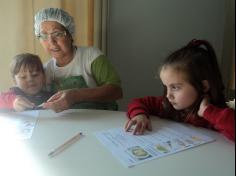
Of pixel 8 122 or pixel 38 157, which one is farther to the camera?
pixel 8 122

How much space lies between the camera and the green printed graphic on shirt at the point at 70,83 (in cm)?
117

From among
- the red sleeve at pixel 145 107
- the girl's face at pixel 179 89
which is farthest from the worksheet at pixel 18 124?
the girl's face at pixel 179 89

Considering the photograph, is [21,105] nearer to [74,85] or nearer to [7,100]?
[7,100]

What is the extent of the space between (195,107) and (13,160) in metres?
0.50

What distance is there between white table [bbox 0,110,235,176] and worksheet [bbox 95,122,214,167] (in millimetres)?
17

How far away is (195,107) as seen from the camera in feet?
2.67

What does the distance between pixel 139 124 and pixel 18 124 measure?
360 millimetres

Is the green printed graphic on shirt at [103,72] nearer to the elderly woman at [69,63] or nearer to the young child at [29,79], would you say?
the elderly woman at [69,63]

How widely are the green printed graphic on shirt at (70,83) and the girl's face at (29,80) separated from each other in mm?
74

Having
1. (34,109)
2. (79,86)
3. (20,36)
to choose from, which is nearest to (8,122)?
(34,109)

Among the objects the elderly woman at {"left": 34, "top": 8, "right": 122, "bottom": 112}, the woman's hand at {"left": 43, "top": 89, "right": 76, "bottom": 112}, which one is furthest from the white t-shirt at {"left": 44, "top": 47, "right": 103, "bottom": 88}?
the woman's hand at {"left": 43, "top": 89, "right": 76, "bottom": 112}

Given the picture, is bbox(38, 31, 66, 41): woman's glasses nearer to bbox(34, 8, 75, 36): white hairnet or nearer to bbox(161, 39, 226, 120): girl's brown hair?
bbox(34, 8, 75, 36): white hairnet

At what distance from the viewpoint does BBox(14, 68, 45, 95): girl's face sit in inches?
45.0

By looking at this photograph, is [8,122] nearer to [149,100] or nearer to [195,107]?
[149,100]
